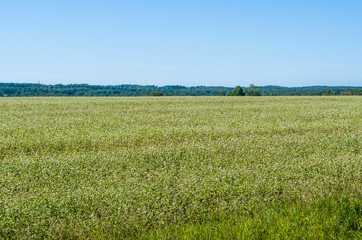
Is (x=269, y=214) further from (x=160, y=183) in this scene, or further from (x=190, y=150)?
(x=190, y=150)

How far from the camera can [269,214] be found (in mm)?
5258

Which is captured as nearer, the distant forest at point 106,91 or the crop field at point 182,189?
the crop field at point 182,189

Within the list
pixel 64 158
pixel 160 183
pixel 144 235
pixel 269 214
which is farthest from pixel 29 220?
pixel 269 214

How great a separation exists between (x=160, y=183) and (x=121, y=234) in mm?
1809

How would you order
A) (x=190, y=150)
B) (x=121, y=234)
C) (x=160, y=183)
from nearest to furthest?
(x=121, y=234) → (x=160, y=183) → (x=190, y=150)

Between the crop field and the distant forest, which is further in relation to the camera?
the distant forest

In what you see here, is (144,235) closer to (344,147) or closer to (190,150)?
(190,150)

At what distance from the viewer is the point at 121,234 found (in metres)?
4.78

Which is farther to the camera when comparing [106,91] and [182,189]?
[106,91]

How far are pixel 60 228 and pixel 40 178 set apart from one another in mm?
2286

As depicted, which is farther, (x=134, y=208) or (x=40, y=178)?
(x=40, y=178)

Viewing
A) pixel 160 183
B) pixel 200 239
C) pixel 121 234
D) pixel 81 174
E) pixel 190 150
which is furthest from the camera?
pixel 190 150

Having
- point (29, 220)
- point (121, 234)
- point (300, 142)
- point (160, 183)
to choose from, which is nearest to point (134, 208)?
point (121, 234)

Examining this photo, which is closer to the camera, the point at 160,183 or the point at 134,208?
the point at 134,208
